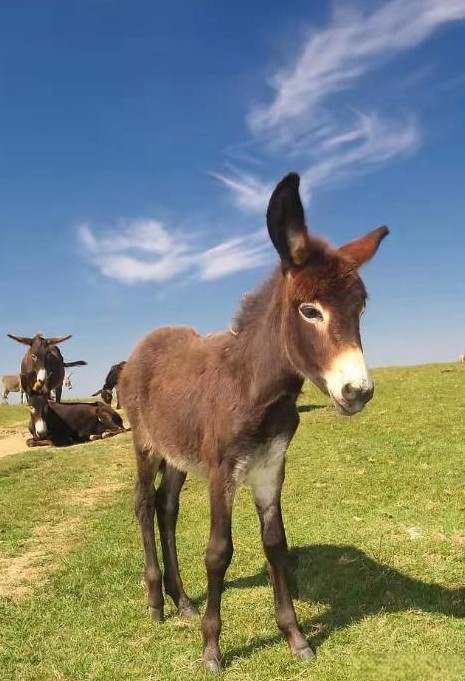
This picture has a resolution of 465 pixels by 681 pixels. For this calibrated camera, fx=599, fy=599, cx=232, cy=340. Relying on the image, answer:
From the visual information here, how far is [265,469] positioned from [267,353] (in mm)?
1154

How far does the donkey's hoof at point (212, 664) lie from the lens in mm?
5625

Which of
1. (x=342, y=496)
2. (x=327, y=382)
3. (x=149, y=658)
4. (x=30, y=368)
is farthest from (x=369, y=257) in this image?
(x=30, y=368)

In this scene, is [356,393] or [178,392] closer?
[356,393]

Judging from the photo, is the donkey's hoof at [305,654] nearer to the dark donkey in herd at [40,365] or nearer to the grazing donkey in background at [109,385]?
the dark donkey in herd at [40,365]

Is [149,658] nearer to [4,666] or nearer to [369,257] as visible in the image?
[4,666]

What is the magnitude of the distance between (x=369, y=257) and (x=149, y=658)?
14.9 ft

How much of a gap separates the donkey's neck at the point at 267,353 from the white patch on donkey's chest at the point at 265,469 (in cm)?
48

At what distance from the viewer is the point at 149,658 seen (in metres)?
6.09

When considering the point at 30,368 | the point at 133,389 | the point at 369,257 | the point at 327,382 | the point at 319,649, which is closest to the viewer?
the point at 327,382

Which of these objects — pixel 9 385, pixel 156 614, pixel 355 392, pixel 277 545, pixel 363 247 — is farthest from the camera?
pixel 9 385

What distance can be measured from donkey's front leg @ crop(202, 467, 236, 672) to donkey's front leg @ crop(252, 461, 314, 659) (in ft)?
1.35

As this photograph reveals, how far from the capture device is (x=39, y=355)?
22.7 metres

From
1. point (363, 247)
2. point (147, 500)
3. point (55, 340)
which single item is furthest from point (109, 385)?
point (363, 247)

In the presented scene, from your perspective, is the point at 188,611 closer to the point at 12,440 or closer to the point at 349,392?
the point at 349,392
